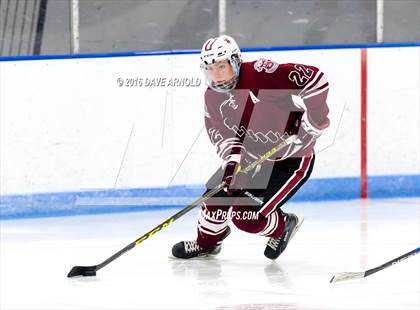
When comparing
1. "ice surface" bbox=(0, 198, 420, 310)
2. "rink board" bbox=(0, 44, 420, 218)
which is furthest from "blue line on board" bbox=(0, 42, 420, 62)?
"ice surface" bbox=(0, 198, 420, 310)

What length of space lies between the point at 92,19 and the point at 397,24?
1.81m

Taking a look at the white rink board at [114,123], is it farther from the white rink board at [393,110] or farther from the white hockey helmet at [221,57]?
the white hockey helmet at [221,57]

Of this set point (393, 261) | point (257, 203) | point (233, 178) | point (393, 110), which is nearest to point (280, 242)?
point (257, 203)

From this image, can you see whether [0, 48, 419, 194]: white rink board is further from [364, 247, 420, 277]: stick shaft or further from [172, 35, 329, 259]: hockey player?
[364, 247, 420, 277]: stick shaft

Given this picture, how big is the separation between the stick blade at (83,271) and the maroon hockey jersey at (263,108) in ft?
2.38

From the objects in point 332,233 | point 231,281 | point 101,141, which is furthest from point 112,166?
point 231,281

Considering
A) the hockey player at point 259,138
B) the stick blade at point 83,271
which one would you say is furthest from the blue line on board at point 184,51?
the stick blade at point 83,271

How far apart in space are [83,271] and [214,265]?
567mm

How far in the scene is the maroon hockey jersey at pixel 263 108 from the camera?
4680 mm

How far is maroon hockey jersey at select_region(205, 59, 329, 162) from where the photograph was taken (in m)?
4.68

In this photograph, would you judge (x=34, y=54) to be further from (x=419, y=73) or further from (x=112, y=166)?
(x=419, y=73)

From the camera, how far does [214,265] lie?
4.78 m

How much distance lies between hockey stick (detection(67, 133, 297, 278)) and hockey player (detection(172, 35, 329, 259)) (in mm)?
37

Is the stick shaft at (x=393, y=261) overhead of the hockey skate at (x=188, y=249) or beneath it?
beneath
